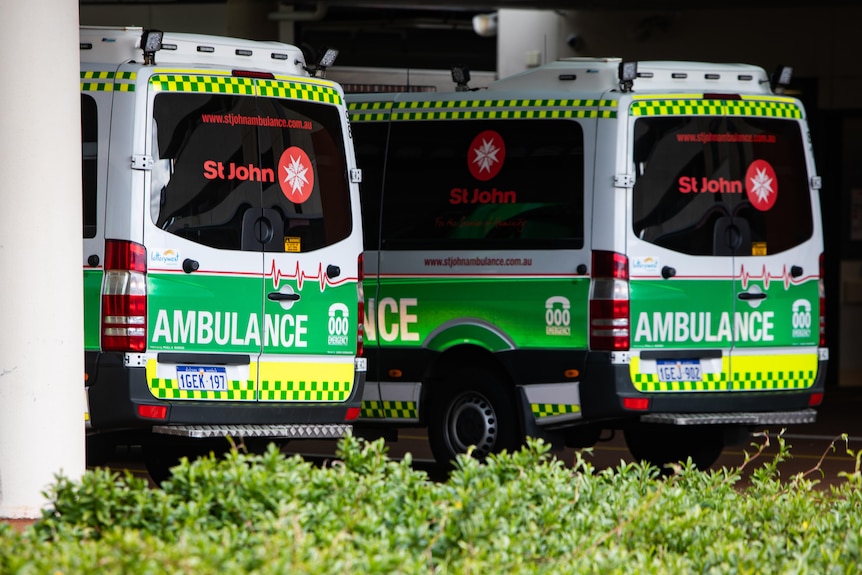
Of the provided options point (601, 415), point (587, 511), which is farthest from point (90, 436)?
point (587, 511)

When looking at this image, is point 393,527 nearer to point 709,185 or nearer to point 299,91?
point 299,91

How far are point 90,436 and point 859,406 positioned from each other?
9.89m

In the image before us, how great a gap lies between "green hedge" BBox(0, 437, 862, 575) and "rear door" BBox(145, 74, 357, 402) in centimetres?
300

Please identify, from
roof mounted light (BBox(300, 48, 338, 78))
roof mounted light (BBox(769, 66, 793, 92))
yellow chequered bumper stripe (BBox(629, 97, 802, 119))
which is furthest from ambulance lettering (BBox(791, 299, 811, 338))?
roof mounted light (BBox(300, 48, 338, 78))

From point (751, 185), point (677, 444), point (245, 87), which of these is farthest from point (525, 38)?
point (245, 87)

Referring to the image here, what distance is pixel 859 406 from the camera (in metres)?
16.9

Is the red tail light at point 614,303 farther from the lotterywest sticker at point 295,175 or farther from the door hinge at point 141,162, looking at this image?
the door hinge at point 141,162

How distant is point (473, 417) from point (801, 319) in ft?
7.16

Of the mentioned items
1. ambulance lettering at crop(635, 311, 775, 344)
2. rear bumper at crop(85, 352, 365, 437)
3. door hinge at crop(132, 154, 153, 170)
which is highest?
→ door hinge at crop(132, 154, 153, 170)

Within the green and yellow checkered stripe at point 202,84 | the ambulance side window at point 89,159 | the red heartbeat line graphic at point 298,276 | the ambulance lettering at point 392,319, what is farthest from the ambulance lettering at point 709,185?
the ambulance side window at point 89,159

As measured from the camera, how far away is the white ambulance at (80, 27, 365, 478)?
346 inches

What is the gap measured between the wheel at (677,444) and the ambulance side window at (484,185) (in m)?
1.73

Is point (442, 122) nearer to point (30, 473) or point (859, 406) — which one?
point (30, 473)

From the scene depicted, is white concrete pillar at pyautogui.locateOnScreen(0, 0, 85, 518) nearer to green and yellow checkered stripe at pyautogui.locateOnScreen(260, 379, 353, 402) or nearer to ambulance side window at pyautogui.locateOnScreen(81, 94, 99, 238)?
ambulance side window at pyautogui.locateOnScreen(81, 94, 99, 238)
